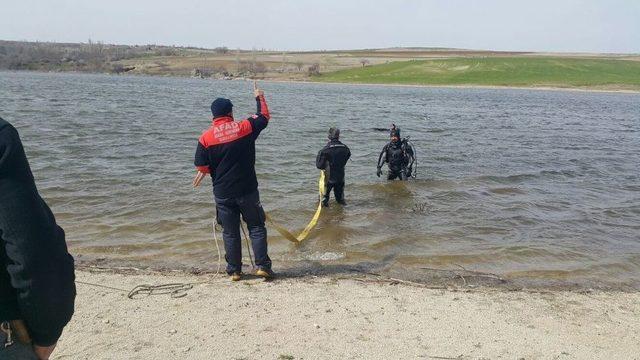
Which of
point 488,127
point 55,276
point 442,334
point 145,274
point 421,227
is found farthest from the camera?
point 488,127

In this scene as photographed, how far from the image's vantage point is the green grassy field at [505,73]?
8844 centimetres

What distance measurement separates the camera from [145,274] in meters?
6.93

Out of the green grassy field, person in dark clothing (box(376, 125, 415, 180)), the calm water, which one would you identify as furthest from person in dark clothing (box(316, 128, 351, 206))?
the green grassy field

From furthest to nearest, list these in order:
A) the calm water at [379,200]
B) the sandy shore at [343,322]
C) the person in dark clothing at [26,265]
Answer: the calm water at [379,200]
the sandy shore at [343,322]
the person in dark clothing at [26,265]

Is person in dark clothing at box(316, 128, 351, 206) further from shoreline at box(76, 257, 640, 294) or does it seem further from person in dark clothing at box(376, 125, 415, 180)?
shoreline at box(76, 257, 640, 294)

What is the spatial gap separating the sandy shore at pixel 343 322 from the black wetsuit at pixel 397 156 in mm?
7322

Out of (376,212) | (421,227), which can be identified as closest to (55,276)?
(421,227)

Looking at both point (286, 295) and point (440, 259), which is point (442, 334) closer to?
point (286, 295)

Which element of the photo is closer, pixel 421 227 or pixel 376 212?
pixel 421 227

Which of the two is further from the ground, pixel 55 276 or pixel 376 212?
pixel 55 276

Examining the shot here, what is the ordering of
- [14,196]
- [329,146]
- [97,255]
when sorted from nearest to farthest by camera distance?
[14,196]
[97,255]
[329,146]

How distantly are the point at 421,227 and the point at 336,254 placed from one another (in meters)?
2.41

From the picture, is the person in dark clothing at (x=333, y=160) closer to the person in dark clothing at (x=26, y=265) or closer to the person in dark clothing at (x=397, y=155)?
the person in dark clothing at (x=397, y=155)

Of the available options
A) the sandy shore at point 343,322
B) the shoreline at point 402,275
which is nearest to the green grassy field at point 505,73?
the shoreline at point 402,275
